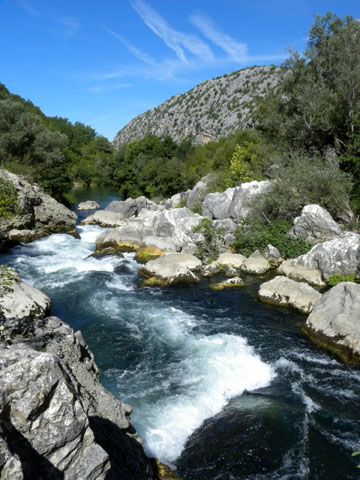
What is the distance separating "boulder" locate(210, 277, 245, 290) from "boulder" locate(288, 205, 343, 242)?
5.92 meters

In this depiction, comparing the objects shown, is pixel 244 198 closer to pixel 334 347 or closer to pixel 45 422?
pixel 334 347

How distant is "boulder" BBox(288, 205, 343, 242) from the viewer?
21.6 metres

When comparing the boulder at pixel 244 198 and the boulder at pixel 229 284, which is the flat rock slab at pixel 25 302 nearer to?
the boulder at pixel 229 284

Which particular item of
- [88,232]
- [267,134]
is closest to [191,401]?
[88,232]

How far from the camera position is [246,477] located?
7340 millimetres

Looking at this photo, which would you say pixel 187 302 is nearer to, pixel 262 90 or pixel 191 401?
pixel 191 401

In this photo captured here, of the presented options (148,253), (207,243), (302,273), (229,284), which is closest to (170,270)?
(229,284)

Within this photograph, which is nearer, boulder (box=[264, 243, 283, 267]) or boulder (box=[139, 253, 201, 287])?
boulder (box=[139, 253, 201, 287])

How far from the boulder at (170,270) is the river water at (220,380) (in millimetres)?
1033

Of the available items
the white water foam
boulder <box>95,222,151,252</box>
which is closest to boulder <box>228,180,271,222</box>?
boulder <box>95,222,151,252</box>

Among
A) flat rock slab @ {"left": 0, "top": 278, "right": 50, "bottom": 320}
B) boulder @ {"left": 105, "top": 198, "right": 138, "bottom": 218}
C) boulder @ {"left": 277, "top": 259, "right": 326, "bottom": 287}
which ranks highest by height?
boulder @ {"left": 105, "top": 198, "right": 138, "bottom": 218}

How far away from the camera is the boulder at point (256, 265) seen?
21.1 m

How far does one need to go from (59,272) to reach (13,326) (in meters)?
12.4

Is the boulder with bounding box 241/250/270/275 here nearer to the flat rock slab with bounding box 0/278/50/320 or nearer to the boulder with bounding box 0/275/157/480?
the flat rock slab with bounding box 0/278/50/320
